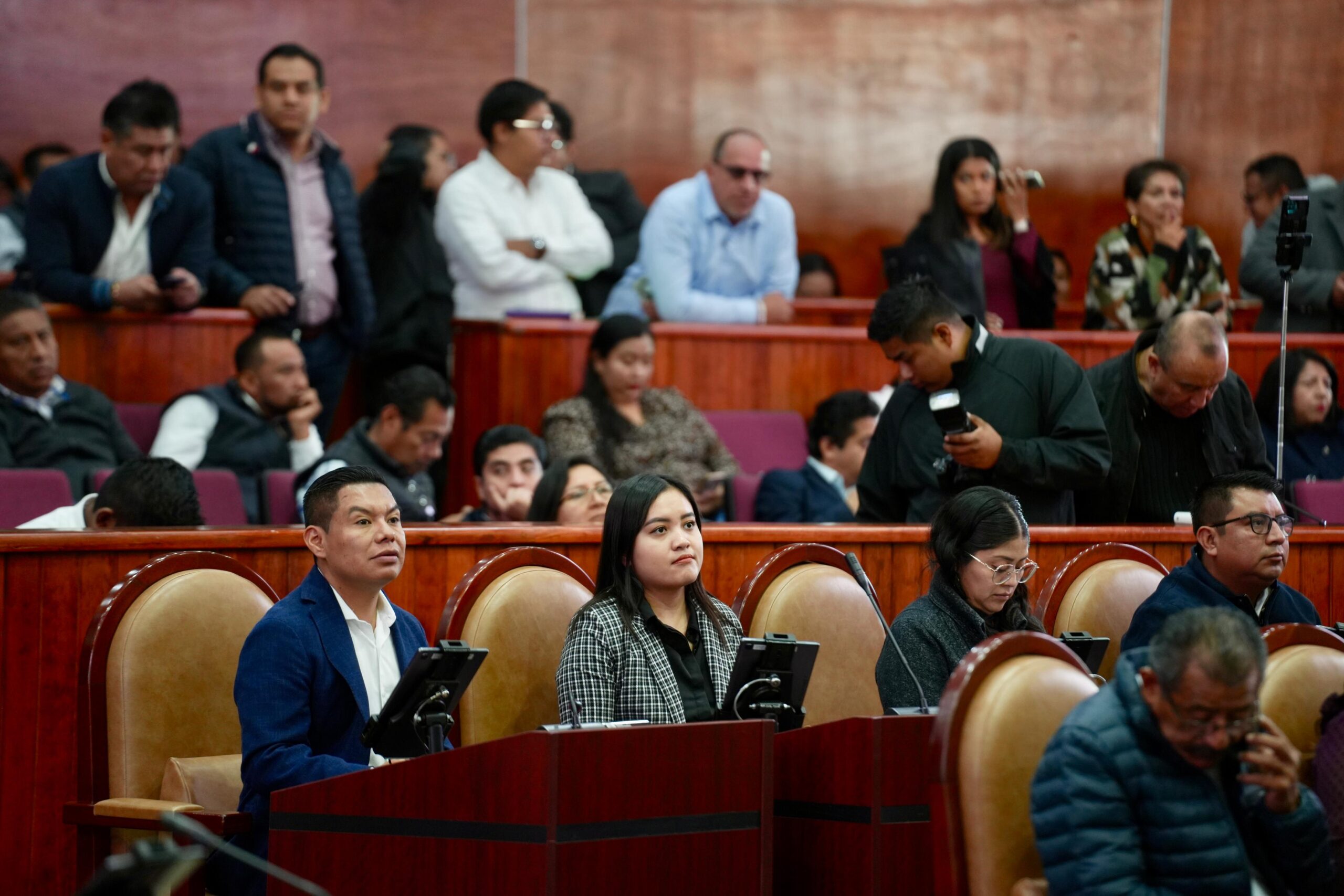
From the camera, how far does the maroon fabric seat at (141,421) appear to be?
15.0ft

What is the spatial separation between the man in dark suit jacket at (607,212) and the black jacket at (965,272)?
3.91 feet

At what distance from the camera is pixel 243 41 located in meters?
6.58

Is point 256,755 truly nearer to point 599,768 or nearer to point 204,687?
point 204,687

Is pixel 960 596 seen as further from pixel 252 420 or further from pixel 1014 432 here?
pixel 252 420

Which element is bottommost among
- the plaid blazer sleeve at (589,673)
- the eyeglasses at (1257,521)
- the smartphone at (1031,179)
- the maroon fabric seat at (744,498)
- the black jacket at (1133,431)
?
the plaid blazer sleeve at (589,673)

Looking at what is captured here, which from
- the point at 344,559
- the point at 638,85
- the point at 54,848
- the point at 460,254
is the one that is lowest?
the point at 54,848

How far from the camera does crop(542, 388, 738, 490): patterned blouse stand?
174 inches

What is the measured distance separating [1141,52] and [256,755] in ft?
19.7

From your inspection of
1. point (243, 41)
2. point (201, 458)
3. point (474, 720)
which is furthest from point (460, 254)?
point (474, 720)

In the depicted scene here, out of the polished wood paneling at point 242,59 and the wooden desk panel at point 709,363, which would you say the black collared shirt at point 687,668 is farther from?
the polished wood paneling at point 242,59

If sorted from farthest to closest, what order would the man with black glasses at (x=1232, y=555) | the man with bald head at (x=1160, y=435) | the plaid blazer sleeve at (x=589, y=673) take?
the man with bald head at (x=1160, y=435) < the man with black glasses at (x=1232, y=555) < the plaid blazer sleeve at (x=589, y=673)

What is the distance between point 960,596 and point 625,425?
192 cm

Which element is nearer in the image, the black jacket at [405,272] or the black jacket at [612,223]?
the black jacket at [405,272]

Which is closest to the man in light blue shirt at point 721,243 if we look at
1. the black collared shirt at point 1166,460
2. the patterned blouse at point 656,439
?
the patterned blouse at point 656,439
